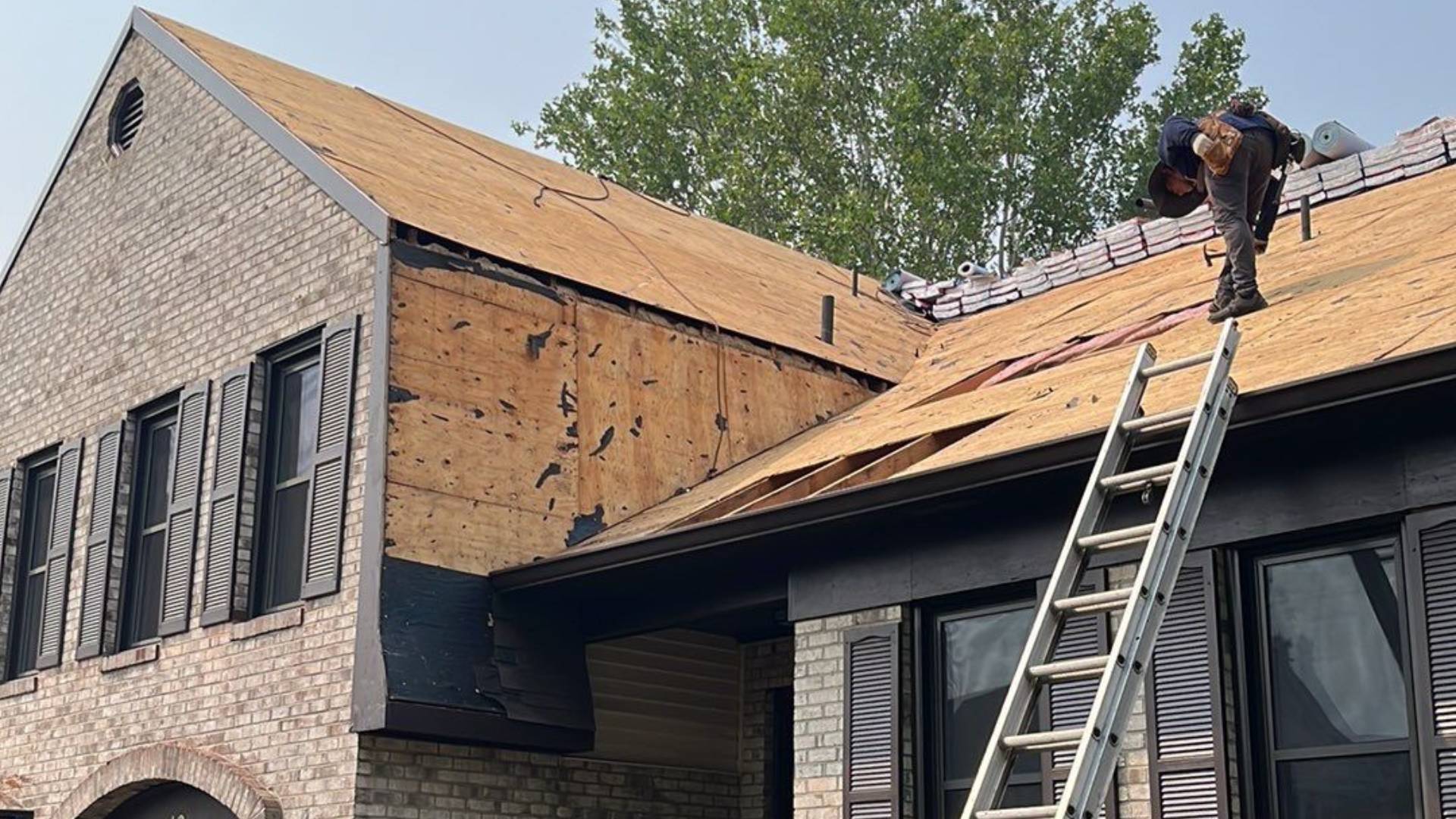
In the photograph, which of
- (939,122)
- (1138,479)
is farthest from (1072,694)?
(939,122)

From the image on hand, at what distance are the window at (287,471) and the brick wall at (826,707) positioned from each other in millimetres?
3762

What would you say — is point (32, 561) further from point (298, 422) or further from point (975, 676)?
point (975, 676)

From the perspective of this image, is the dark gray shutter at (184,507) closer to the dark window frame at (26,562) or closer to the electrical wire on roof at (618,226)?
the dark window frame at (26,562)

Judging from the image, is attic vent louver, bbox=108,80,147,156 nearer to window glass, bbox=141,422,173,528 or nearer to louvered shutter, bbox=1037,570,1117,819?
window glass, bbox=141,422,173,528

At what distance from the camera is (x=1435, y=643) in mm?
7215

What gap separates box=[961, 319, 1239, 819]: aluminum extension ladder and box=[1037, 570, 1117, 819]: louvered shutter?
1.22 meters

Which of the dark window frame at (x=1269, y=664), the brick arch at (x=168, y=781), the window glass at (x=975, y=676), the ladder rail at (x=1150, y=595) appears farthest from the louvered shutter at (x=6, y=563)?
the ladder rail at (x=1150, y=595)

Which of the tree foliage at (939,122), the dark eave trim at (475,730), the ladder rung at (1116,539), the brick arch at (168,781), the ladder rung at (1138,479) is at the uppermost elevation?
the tree foliage at (939,122)

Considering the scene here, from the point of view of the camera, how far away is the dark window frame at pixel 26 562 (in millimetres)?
14438

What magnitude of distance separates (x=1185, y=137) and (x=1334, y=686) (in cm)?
377

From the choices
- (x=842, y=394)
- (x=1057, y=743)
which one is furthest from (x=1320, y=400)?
(x=842, y=394)

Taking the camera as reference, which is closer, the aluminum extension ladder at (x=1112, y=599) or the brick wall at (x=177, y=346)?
the aluminum extension ladder at (x=1112, y=599)

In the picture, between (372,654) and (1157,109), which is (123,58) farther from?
(1157,109)

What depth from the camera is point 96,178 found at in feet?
50.8
